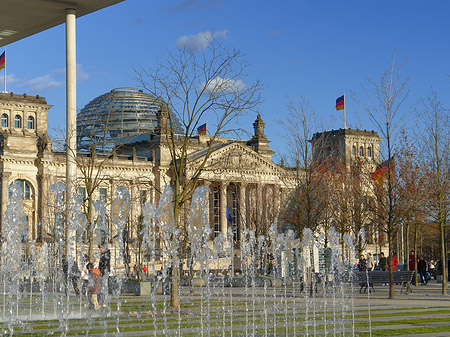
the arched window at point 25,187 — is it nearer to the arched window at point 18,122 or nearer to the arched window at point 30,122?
the arched window at point 18,122

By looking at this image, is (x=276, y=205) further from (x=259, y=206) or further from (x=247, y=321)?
(x=247, y=321)

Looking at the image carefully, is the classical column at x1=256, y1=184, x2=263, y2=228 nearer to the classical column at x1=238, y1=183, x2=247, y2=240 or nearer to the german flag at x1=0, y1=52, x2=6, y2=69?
the classical column at x1=238, y1=183, x2=247, y2=240

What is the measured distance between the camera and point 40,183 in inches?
2783

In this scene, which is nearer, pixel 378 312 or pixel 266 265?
pixel 378 312

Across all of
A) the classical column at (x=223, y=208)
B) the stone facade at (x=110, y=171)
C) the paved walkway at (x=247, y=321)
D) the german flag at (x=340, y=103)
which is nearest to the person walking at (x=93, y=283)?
the paved walkway at (x=247, y=321)

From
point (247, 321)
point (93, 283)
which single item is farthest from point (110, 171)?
point (247, 321)

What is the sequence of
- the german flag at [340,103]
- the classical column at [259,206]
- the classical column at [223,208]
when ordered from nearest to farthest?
1. the classical column at [259,206]
2. the german flag at [340,103]
3. the classical column at [223,208]

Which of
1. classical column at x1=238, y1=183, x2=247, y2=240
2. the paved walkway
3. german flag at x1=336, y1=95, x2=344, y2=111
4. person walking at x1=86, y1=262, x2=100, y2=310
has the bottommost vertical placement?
the paved walkway

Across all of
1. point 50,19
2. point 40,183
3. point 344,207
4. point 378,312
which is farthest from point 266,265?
point 50,19

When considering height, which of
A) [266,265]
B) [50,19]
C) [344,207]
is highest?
[50,19]

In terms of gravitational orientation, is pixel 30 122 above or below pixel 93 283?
above

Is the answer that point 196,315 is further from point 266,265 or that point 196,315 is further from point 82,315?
point 266,265

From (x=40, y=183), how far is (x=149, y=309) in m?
53.8

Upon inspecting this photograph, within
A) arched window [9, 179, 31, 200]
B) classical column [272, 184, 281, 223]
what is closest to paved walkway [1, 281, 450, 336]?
classical column [272, 184, 281, 223]
